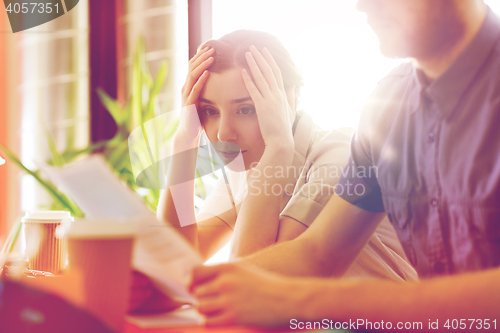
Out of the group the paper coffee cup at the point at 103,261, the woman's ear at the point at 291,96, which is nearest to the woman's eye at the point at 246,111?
the woman's ear at the point at 291,96

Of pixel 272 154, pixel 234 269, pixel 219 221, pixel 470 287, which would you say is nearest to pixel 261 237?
pixel 272 154

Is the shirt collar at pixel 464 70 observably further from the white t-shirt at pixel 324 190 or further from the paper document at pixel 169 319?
the paper document at pixel 169 319

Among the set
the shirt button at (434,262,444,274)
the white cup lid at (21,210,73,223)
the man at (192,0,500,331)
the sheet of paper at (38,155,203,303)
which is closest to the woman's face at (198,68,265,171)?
the man at (192,0,500,331)

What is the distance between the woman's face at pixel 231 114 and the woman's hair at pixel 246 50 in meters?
0.03

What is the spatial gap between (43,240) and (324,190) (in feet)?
2.11

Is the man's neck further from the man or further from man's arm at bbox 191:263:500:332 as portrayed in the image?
man's arm at bbox 191:263:500:332

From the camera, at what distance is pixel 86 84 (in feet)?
6.73

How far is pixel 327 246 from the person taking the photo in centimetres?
76

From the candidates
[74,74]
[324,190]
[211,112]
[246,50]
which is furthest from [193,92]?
[74,74]

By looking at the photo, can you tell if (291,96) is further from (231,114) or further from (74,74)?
(74,74)

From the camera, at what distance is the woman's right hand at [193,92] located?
1.09 metres

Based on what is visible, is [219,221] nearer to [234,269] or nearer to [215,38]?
[215,38]

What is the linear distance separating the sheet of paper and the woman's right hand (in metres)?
0.64

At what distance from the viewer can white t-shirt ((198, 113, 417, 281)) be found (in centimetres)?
96
